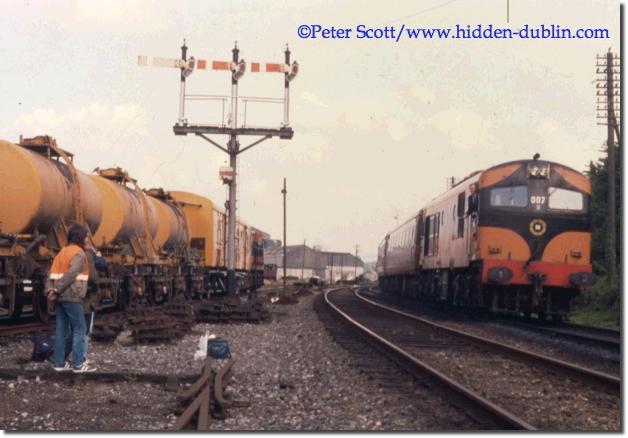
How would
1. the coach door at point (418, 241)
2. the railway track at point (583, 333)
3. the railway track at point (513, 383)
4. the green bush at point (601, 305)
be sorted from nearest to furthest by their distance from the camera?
the railway track at point (513, 383) → the railway track at point (583, 333) → the green bush at point (601, 305) → the coach door at point (418, 241)

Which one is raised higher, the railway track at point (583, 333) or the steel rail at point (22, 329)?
the steel rail at point (22, 329)

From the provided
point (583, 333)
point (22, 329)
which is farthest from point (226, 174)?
point (22, 329)

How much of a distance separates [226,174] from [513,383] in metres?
18.1

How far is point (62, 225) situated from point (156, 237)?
291 inches

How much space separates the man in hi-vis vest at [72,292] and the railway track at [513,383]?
377 cm

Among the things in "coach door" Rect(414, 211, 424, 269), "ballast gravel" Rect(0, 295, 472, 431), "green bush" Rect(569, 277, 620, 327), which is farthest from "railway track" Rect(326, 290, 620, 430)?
"coach door" Rect(414, 211, 424, 269)

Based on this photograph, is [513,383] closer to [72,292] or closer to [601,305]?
[72,292]

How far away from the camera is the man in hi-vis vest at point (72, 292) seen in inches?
344

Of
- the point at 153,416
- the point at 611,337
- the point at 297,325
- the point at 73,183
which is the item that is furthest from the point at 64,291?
the point at 611,337

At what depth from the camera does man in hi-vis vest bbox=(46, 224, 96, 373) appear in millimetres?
8734

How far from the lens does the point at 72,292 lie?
28.9 feet

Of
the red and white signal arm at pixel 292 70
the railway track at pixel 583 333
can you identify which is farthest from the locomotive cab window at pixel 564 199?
the red and white signal arm at pixel 292 70

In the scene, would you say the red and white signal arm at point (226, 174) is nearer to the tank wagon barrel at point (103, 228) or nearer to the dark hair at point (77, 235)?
the tank wagon barrel at point (103, 228)

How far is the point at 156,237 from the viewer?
2095 centimetres
